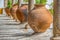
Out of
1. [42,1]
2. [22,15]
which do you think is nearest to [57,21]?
[42,1]

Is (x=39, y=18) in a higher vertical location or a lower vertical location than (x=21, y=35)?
higher

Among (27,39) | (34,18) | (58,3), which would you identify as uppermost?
(58,3)

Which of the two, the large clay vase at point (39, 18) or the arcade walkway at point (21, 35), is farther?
the large clay vase at point (39, 18)

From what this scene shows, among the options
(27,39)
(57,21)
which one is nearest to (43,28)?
(27,39)

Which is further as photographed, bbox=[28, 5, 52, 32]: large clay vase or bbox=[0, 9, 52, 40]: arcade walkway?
bbox=[28, 5, 52, 32]: large clay vase

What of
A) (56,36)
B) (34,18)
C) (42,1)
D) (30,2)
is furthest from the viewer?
(30,2)

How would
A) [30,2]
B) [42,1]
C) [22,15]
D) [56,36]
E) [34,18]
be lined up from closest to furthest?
[56,36] < [34,18] < [42,1] < [30,2] < [22,15]

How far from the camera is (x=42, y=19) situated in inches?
265

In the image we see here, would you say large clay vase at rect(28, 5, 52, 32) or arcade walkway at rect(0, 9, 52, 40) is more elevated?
large clay vase at rect(28, 5, 52, 32)

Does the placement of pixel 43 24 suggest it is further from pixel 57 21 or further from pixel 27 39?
pixel 57 21

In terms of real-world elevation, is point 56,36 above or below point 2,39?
above

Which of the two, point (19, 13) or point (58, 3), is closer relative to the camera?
point (58, 3)

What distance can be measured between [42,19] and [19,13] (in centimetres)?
341

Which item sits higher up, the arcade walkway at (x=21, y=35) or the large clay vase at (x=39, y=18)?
the large clay vase at (x=39, y=18)
